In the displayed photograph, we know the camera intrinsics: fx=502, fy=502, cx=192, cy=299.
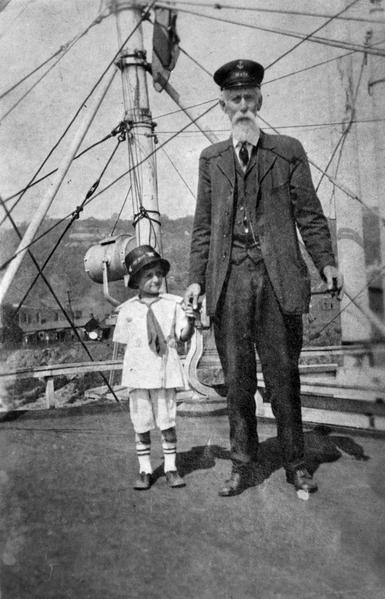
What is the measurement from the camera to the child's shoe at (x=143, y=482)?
5.94 ft

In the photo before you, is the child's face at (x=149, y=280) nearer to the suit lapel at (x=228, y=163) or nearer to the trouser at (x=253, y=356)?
the trouser at (x=253, y=356)

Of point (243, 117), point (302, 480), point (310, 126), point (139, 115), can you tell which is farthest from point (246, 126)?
point (302, 480)

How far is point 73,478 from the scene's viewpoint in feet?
6.23

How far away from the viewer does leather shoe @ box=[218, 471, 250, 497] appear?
1.71m

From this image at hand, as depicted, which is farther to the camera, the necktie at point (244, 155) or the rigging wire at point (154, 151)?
the rigging wire at point (154, 151)

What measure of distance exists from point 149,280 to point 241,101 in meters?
0.76

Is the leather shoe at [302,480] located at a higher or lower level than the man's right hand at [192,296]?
lower

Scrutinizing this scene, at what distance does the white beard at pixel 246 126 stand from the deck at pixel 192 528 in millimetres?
1218

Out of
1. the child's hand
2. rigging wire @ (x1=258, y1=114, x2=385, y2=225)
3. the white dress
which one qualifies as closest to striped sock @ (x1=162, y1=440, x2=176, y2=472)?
the white dress

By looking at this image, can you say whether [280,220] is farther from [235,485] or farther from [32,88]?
[32,88]

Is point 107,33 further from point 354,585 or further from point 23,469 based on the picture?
point 354,585

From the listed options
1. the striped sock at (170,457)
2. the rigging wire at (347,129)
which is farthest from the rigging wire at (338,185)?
the striped sock at (170,457)

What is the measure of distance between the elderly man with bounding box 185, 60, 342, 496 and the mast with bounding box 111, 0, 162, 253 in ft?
2.01

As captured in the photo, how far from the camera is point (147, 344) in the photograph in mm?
1980
